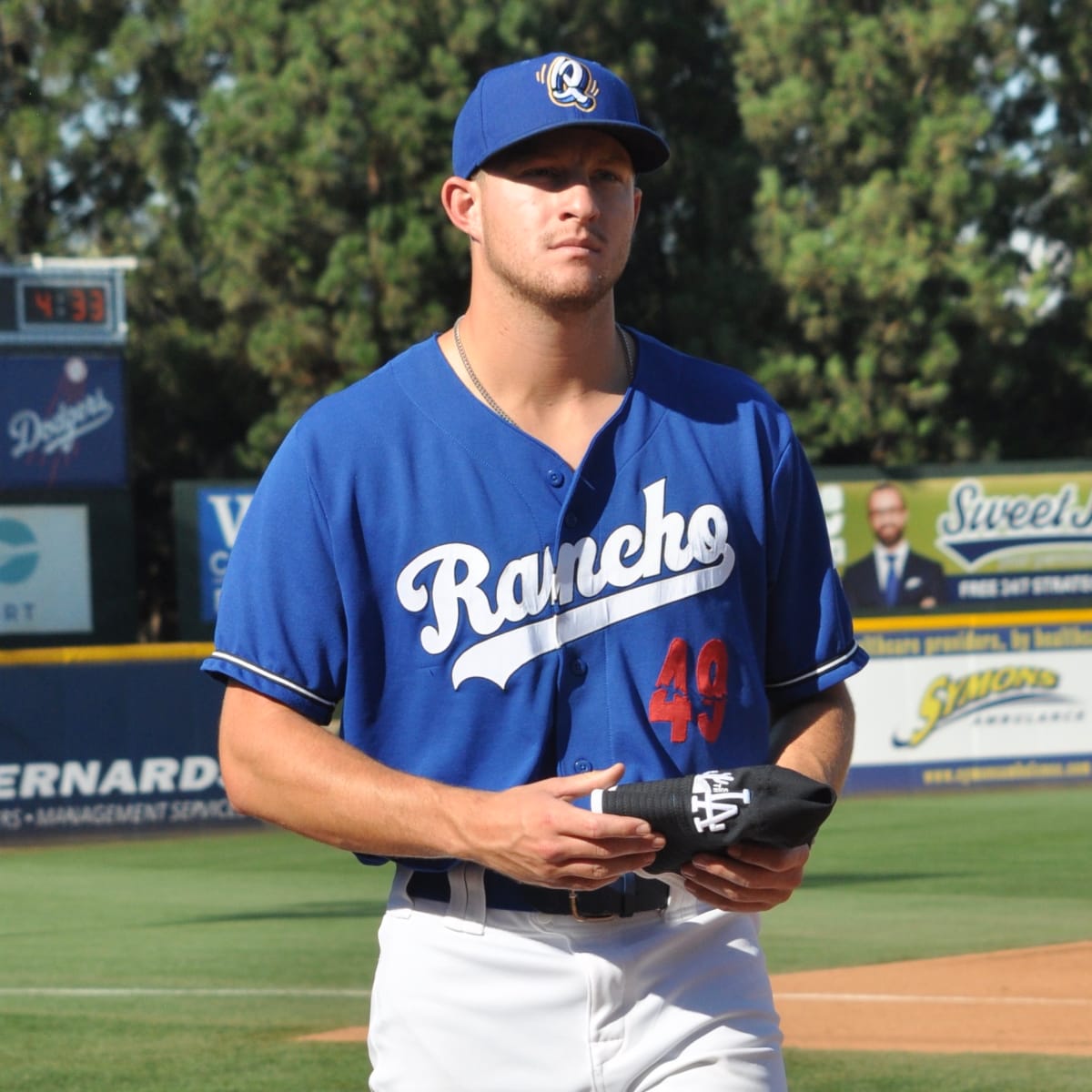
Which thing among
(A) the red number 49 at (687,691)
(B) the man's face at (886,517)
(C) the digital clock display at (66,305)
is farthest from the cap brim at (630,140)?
(B) the man's face at (886,517)

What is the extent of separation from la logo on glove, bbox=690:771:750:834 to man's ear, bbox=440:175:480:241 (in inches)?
33.7

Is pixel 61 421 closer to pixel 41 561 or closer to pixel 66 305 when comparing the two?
pixel 66 305

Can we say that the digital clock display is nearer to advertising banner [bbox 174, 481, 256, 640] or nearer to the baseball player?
advertising banner [bbox 174, 481, 256, 640]

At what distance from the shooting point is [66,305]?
19125mm

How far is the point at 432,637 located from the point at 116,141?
108ft

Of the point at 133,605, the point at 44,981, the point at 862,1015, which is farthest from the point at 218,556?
the point at 862,1015

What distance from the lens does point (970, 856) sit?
14070 mm

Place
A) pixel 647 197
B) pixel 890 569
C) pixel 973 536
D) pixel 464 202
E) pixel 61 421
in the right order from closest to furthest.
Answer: pixel 464 202 < pixel 61 421 < pixel 890 569 < pixel 973 536 < pixel 647 197

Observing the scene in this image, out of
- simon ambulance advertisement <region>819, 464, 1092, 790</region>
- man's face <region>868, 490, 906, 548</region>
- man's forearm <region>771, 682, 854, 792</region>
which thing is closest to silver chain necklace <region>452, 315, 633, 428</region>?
man's forearm <region>771, 682, 854, 792</region>

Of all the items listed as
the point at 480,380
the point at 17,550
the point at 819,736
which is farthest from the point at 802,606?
the point at 17,550

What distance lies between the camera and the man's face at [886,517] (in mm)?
20719

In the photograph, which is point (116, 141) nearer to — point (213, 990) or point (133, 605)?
point (133, 605)

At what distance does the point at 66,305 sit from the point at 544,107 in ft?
56.7

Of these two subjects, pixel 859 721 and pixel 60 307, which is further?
pixel 60 307
